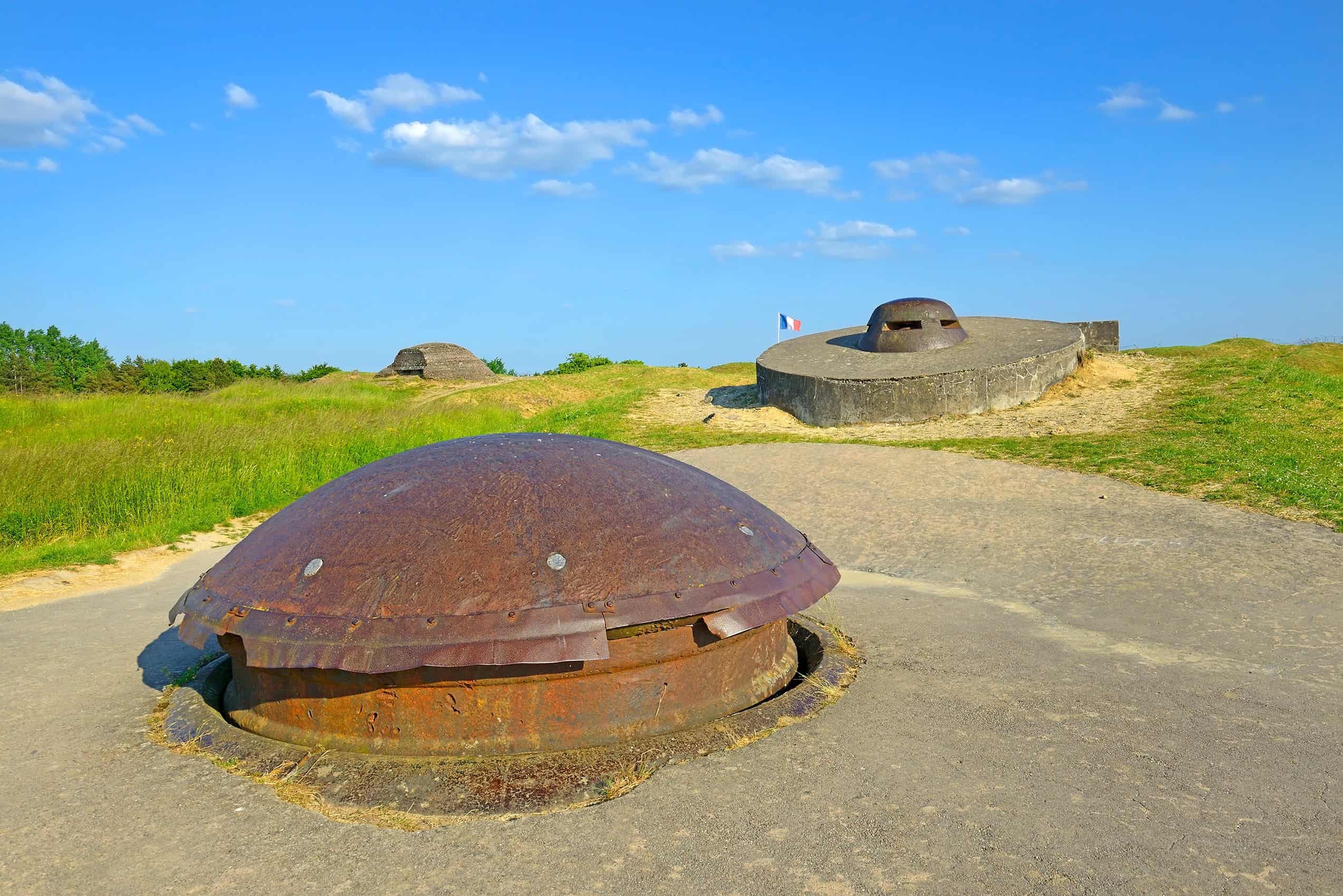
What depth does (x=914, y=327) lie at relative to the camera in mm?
15734

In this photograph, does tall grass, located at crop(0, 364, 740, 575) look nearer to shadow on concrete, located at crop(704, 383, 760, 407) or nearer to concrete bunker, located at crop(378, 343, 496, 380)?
shadow on concrete, located at crop(704, 383, 760, 407)

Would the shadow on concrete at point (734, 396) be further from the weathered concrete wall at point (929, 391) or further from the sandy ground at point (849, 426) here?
the weathered concrete wall at point (929, 391)

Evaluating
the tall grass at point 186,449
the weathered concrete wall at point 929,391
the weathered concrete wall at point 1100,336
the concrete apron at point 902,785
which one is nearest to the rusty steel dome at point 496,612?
the concrete apron at point 902,785

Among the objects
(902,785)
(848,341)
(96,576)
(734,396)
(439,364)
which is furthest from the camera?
(439,364)

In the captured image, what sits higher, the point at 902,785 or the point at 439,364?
the point at 439,364

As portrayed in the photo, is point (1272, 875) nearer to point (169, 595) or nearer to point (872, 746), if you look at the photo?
point (872, 746)

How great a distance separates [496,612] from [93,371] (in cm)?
3422

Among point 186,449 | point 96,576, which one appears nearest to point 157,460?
point 186,449

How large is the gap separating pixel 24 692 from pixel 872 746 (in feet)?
12.6

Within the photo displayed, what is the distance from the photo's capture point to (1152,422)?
12.6 meters

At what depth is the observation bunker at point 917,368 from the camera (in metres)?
13.9

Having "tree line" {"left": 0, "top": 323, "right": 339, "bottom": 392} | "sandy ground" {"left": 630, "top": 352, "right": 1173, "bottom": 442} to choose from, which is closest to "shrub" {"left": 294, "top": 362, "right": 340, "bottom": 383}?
"tree line" {"left": 0, "top": 323, "right": 339, "bottom": 392}

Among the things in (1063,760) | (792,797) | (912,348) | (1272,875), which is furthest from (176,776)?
(912,348)

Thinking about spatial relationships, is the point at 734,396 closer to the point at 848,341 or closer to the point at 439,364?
the point at 848,341
